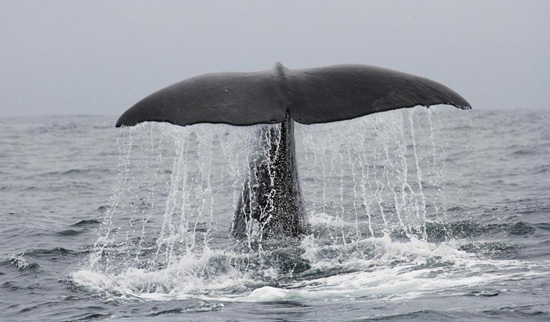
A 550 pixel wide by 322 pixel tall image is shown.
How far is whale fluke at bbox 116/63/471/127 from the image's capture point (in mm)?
5711

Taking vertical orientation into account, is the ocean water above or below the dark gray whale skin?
below

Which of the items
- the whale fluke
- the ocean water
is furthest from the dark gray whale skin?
the ocean water

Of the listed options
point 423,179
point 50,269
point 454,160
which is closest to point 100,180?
point 423,179

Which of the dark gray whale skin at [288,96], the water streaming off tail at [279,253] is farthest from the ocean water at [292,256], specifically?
the dark gray whale skin at [288,96]

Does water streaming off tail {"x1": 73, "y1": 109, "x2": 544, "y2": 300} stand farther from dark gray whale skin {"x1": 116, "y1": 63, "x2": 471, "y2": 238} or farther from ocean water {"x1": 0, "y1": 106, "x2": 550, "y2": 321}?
dark gray whale skin {"x1": 116, "y1": 63, "x2": 471, "y2": 238}

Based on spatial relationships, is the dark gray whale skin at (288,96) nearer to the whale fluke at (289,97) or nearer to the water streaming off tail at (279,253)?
the whale fluke at (289,97)

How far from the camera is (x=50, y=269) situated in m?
8.00

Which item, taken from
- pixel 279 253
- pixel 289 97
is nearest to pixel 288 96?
pixel 289 97

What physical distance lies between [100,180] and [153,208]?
17.8ft

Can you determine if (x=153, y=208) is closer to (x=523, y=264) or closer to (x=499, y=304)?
(x=523, y=264)

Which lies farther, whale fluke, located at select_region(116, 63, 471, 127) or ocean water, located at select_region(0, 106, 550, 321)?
ocean water, located at select_region(0, 106, 550, 321)

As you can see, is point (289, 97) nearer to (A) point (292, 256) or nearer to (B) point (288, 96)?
(B) point (288, 96)

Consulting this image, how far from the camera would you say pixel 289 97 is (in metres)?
6.00

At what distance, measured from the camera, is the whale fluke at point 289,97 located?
18.7ft
